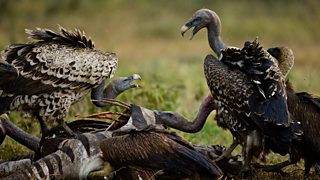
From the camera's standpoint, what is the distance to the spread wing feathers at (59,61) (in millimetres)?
7691

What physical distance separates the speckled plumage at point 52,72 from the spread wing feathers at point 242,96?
1.04m

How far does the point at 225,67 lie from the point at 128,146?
4.92 ft

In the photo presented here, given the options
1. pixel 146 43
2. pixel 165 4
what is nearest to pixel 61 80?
pixel 146 43

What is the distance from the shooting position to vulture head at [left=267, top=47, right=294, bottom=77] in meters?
8.28

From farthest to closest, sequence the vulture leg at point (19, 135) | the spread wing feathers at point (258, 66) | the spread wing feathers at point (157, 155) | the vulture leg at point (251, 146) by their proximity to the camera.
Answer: the vulture leg at point (19, 135) → the vulture leg at point (251, 146) → the spread wing feathers at point (258, 66) → the spread wing feathers at point (157, 155)

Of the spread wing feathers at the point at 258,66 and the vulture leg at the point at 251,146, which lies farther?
the vulture leg at the point at 251,146

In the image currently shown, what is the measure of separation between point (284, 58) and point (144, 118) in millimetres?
1797

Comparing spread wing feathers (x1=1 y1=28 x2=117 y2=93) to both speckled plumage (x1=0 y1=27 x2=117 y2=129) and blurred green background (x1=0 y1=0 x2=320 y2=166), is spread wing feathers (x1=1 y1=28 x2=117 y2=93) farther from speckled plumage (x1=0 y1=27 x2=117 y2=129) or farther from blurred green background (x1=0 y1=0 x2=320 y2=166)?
blurred green background (x1=0 y1=0 x2=320 y2=166)

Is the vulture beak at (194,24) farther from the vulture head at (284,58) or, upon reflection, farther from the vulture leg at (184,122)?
the vulture leg at (184,122)

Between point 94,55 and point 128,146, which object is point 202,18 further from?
point 128,146

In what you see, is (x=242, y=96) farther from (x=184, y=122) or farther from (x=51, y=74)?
(x=51, y=74)

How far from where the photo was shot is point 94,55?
26.2ft

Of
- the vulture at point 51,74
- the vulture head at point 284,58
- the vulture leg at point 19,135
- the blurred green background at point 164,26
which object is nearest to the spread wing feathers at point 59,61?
the vulture at point 51,74

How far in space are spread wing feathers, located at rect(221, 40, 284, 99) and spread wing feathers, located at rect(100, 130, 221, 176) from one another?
1.04 m
